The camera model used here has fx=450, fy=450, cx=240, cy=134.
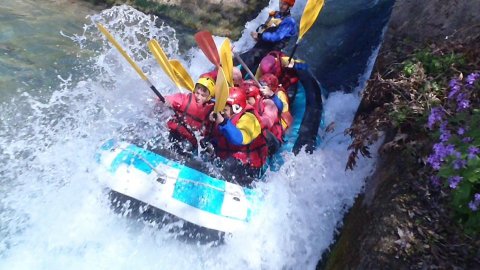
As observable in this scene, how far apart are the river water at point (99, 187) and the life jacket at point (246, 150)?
272 mm

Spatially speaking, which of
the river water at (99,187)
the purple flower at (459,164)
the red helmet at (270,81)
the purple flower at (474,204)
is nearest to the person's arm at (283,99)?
the red helmet at (270,81)

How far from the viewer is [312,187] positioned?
14.6 ft

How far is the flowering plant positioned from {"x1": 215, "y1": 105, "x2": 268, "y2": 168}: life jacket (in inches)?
63.3

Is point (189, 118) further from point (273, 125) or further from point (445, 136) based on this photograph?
point (445, 136)

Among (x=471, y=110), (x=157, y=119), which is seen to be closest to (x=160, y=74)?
(x=157, y=119)

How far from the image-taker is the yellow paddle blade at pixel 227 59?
4.33m

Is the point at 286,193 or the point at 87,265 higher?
the point at 286,193

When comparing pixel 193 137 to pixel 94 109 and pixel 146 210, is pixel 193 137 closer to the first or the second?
pixel 146 210

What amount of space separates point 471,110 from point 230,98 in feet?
6.71

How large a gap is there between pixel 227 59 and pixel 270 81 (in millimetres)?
936

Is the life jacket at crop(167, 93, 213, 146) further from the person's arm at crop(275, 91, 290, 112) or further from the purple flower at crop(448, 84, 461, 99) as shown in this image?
the purple flower at crop(448, 84, 461, 99)

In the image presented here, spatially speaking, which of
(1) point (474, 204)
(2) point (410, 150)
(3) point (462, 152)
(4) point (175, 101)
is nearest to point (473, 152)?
(3) point (462, 152)

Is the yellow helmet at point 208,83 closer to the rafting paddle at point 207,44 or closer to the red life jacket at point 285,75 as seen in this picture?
the rafting paddle at point 207,44

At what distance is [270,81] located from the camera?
5.21m
